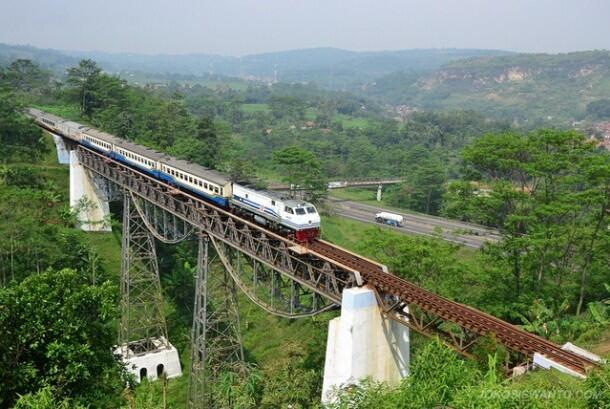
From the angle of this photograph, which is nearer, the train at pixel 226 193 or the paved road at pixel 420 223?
the train at pixel 226 193

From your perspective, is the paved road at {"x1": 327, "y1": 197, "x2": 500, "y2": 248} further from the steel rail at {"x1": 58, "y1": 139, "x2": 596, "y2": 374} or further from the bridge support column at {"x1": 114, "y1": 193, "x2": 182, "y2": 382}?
the steel rail at {"x1": 58, "y1": 139, "x2": 596, "y2": 374}

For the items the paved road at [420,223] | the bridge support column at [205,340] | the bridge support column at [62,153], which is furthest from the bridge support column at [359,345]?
the bridge support column at [62,153]

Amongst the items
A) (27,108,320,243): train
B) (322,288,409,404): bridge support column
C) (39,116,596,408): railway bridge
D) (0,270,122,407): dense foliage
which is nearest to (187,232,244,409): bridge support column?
(39,116,596,408): railway bridge

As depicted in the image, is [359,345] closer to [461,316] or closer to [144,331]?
[461,316]

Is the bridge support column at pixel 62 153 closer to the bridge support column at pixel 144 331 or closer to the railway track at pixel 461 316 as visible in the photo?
the bridge support column at pixel 144 331

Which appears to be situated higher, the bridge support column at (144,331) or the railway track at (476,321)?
the railway track at (476,321)
